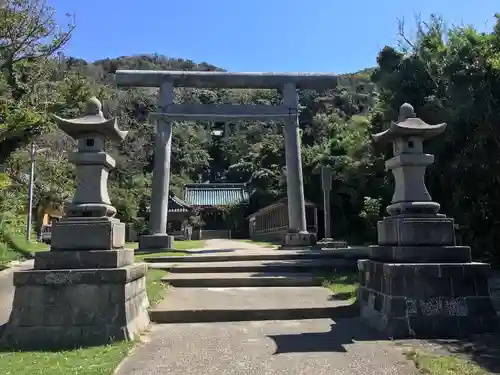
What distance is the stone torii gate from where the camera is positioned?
584 inches

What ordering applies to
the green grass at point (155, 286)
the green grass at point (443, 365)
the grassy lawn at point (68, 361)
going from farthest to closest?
the green grass at point (155, 286) < the grassy lawn at point (68, 361) < the green grass at point (443, 365)

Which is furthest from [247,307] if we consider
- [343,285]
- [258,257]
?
[258,257]

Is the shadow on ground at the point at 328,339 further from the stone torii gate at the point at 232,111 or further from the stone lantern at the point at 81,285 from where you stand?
the stone torii gate at the point at 232,111

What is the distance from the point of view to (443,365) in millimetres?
4141

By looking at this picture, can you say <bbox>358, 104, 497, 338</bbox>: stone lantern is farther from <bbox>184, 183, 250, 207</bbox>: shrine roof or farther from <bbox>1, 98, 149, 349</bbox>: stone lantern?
<bbox>184, 183, 250, 207</bbox>: shrine roof

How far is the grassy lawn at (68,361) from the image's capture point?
414 centimetres

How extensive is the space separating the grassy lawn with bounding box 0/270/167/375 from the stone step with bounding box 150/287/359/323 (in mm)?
1395

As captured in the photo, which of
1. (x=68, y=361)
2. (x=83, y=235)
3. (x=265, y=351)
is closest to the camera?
(x=68, y=361)

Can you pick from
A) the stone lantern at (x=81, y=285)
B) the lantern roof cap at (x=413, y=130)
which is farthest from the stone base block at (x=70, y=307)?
the lantern roof cap at (x=413, y=130)

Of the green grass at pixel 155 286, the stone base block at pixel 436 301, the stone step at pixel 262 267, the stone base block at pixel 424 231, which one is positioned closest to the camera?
the stone base block at pixel 436 301

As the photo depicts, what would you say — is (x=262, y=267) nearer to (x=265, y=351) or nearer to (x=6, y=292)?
(x=265, y=351)

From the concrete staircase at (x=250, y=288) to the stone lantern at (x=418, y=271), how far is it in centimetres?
114

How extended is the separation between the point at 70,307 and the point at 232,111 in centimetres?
→ 1122

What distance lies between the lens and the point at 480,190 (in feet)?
35.8
